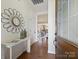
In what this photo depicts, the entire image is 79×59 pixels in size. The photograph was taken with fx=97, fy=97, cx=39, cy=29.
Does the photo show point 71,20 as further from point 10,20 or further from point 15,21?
point 15,21

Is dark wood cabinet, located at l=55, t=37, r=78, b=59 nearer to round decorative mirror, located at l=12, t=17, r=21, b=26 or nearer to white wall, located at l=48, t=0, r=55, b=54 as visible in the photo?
round decorative mirror, located at l=12, t=17, r=21, b=26

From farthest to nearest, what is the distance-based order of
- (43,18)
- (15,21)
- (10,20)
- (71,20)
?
(43,18) < (15,21) < (10,20) < (71,20)

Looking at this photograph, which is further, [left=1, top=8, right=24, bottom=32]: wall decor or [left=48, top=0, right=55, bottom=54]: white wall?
[left=48, top=0, right=55, bottom=54]: white wall

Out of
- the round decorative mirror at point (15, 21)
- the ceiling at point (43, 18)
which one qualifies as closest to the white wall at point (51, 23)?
the round decorative mirror at point (15, 21)

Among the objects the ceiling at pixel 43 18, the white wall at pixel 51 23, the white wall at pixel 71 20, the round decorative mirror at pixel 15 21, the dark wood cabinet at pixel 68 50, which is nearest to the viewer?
the dark wood cabinet at pixel 68 50

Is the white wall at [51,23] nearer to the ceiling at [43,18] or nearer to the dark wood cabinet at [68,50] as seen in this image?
the dark wood cabinet at [68,50]

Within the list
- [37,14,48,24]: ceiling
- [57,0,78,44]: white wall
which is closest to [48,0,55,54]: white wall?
[57,0,78,44]: white wall

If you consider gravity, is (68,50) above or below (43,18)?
below

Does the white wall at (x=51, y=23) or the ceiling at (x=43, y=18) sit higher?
the ceiling at (x=43, y=18)

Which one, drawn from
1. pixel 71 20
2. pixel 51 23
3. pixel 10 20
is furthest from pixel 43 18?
pixel 71 20

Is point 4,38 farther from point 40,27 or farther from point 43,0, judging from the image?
point 40,27

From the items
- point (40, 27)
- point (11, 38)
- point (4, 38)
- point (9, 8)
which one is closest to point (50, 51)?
point (11, 38)

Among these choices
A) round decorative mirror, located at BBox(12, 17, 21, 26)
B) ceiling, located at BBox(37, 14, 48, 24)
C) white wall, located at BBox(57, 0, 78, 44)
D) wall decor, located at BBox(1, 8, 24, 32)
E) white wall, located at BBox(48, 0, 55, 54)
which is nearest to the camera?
white wall, located at BBox(57, 0, 78, 44)

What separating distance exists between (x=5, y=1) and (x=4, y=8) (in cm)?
22
